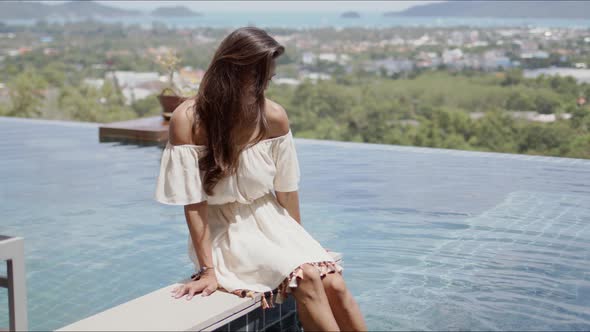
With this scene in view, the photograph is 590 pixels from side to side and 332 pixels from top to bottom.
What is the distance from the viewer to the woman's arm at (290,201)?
2354mm

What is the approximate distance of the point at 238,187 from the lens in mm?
2252

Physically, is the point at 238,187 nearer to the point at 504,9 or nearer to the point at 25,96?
the point at 25,96

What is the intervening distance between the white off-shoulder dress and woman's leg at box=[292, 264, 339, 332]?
27mm

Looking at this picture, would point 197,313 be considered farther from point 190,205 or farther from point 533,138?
point 533,138

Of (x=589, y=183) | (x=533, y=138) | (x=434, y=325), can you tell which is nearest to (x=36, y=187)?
(x=434, y=325)

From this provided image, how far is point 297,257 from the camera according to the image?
2.12 metres

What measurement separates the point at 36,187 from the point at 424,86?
15.8 meters

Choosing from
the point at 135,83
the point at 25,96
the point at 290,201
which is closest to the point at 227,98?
the point at 290,201

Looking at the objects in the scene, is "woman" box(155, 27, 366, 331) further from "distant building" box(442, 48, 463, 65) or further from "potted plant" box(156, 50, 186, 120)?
"distant building" box(442, 48, 463, 65)

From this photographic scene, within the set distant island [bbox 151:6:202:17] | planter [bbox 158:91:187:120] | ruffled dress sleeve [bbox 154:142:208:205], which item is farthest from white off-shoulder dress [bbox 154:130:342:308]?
distant island [bbox 151:6:202:17]

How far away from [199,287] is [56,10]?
21.9m

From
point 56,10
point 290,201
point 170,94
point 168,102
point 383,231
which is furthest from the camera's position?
point 56,10

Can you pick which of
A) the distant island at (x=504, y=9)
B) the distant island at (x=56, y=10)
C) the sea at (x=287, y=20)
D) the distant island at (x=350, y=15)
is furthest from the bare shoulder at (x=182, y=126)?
the distant island at (x=350, y=15)

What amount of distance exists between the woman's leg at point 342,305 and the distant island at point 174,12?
23.1 meters
